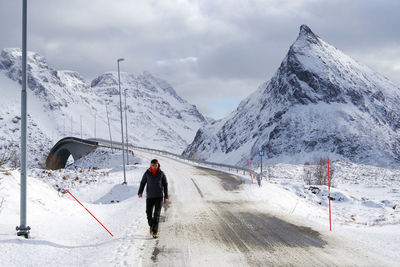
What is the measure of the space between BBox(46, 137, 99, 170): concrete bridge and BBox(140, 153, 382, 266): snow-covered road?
58.5 m

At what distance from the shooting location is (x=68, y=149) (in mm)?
81688

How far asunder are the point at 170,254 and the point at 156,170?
2320 mm

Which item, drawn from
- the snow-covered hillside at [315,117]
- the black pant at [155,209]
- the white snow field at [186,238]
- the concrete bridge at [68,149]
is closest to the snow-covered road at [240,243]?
the white snow field at [186,238]

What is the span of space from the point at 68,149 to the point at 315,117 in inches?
3807

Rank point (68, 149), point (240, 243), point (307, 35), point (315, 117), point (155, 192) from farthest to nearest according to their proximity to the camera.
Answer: point (307, 35) < point (315, 117) < point (68, 149) < point (155, 192) < point (240, 243)

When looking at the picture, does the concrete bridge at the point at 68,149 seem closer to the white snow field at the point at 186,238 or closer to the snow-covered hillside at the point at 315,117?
the snow-covered hillside at the point at 315,117

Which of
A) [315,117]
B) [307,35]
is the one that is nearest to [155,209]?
[315,117]

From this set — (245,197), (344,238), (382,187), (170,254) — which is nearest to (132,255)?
(170,254)

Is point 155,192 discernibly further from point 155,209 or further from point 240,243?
point 240,243

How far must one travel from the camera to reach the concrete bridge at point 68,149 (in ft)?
227

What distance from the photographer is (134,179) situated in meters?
27.5

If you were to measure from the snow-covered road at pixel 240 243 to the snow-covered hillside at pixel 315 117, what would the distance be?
4124 inches

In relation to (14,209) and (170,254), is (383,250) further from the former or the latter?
(14,209)

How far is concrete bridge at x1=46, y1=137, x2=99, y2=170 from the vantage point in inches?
2720
